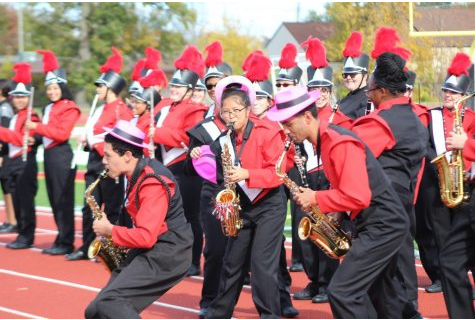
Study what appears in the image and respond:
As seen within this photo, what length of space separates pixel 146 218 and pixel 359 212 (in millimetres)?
1389

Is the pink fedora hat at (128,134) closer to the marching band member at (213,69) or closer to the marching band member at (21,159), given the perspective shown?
the marching band member at (213,69)

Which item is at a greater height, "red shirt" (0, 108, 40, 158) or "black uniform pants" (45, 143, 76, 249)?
"red shirt" (0, 108, 40, 158)

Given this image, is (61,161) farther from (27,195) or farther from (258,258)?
(258,258)

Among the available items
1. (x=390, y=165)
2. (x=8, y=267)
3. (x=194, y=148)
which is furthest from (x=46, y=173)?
(x=390, y=165)

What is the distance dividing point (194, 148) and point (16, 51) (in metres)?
60.8

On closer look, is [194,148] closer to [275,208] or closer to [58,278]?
[275,208]

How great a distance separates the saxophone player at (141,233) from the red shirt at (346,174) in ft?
3.38

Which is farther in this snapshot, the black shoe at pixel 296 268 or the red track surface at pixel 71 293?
the black shoe at pixel 296 268

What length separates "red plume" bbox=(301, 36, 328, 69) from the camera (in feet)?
32.2

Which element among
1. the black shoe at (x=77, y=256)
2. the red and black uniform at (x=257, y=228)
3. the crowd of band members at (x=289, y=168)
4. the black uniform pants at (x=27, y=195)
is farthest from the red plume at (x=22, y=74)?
the red and black uniform at (x=257, y=228)

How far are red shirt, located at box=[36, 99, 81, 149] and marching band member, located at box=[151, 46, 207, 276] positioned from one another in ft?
4.31

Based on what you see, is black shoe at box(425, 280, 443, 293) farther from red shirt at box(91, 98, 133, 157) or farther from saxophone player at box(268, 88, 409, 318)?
red shirt at box(91, 98, 133, 157)

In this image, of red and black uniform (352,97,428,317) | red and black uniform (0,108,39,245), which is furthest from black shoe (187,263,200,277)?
red and black uniform (352,97,428,317)

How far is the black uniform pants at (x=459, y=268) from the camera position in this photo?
23.7ft
